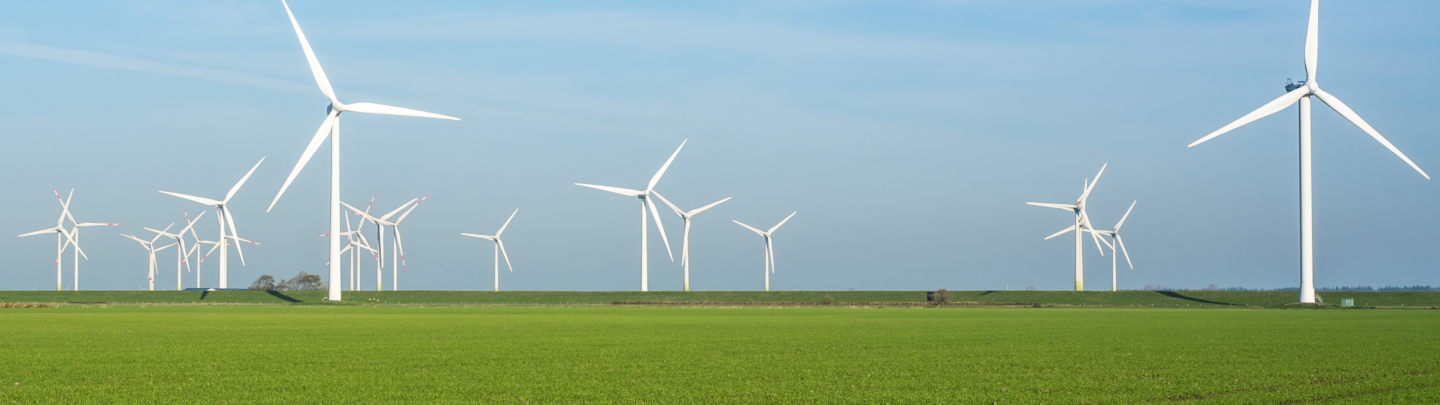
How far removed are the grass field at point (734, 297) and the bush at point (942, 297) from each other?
548 cm

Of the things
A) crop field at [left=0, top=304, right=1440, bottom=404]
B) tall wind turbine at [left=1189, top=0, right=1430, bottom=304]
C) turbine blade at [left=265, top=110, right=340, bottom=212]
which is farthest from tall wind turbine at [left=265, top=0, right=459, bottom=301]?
tall wind turbine at [left=1189, top=0, right=1430, bottom=304]

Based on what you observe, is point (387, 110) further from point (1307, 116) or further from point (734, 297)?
point (1307, 116)

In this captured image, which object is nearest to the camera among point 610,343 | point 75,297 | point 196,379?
point 196,379

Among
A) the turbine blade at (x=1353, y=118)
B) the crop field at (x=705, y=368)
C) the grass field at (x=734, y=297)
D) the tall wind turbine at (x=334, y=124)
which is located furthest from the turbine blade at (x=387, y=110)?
the turbine blade at (x=1353, y=118)

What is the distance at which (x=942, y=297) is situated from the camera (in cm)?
10000

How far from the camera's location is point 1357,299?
95812mm

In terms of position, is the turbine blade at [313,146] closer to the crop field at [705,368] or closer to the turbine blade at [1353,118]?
the crop field at [705,368]

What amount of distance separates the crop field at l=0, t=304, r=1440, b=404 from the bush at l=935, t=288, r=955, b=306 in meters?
65.3

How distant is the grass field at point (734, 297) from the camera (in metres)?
91.9

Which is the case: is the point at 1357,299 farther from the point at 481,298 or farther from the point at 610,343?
the point at 610,343

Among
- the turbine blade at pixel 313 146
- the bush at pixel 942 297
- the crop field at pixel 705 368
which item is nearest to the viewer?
the crop field at pixel 705 368

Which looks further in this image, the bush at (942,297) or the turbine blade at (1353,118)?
the bush at (942,297)

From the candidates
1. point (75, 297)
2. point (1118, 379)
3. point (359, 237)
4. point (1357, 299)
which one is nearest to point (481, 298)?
point (359, 237)

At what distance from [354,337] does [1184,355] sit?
21.5 metres
